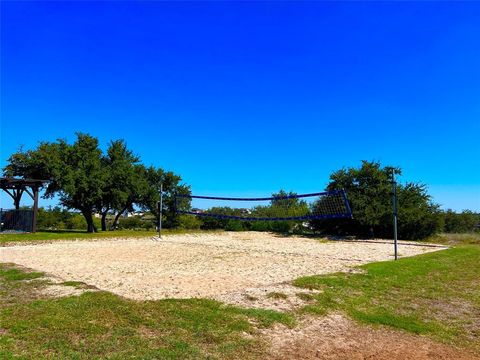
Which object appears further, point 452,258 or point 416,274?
point 452,258

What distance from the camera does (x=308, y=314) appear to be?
489 centimetres

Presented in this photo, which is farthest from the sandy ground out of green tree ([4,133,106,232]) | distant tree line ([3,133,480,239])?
green tree ([4,133,106,232])

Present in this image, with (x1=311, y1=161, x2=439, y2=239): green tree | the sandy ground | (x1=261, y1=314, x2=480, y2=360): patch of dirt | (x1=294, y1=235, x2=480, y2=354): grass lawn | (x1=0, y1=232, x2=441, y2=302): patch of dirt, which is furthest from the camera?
(x1=311, y1=161, x2=439, y2=239): green tree

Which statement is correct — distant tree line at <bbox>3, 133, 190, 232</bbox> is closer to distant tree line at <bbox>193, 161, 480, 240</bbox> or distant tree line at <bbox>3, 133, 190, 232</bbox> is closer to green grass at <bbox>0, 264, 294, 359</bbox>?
distant tree line at <bbox>193, 161, 480, 240</bbox>

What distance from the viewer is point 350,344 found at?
3.92 meters

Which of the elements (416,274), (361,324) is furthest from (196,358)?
(416,274)

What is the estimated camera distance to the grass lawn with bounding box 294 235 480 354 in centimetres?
454

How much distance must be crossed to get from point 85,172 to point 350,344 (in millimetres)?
21826

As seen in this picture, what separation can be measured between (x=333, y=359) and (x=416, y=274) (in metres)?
5.58

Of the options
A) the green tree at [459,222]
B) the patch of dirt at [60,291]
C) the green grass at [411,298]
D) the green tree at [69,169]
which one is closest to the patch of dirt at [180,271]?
the patch of dirt at [60,291]

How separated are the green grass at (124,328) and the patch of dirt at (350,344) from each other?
8.8 inches

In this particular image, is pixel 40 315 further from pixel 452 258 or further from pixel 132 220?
pixel 132 220

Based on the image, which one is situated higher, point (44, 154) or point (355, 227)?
point (44, 154)

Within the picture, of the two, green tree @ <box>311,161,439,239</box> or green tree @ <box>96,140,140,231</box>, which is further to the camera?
green tree @ <box>96,140,140,231</box>
